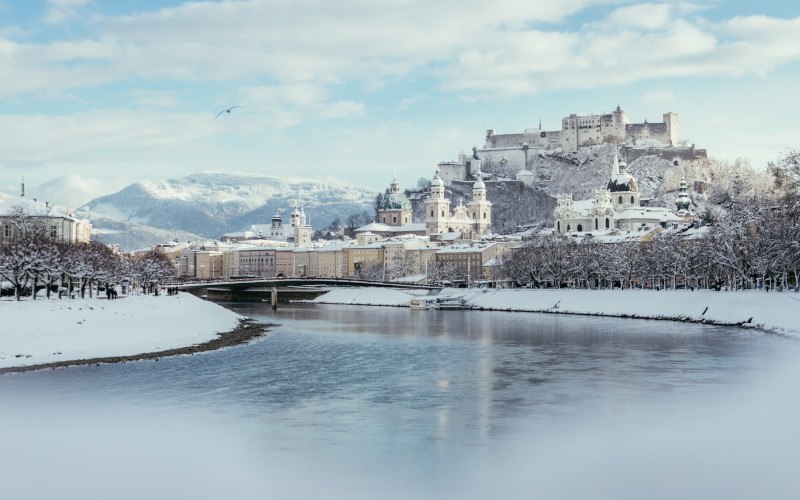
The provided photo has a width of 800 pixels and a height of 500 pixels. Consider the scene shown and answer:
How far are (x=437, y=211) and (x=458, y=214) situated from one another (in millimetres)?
4269

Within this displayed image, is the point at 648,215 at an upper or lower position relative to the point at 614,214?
lower

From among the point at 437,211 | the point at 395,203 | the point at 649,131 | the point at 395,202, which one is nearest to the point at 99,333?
the point at 437,211

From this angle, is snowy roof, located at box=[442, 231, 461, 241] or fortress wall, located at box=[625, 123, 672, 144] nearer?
snowy roof, located at box=[442, 231, 461, 241]

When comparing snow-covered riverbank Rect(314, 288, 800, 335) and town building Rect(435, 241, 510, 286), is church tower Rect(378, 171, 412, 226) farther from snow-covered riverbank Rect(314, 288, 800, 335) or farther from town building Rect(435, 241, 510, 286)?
snow-covered riverbank Rect(314, 288, 800, 335)

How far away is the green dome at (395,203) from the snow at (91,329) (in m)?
→ 120

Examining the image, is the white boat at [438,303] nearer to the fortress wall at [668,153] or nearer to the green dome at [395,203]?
the fortress wall at [668,153]

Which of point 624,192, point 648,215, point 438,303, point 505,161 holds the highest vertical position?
point 505,161

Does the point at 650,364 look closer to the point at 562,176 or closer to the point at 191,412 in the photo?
the point at 191,412

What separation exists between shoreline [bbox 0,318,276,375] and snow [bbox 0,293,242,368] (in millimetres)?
507

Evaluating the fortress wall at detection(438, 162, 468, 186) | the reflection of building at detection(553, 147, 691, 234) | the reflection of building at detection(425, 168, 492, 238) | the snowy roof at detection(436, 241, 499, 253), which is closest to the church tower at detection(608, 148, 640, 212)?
the reflection of building at detection(553, 147, 691, 234)

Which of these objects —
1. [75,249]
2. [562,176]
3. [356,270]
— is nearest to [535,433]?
[75,249]

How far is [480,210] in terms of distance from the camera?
153625 millimetres

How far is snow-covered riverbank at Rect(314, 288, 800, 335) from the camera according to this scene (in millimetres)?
46406

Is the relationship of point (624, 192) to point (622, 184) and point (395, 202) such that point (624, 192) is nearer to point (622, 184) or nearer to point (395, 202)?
point (622, 184)
